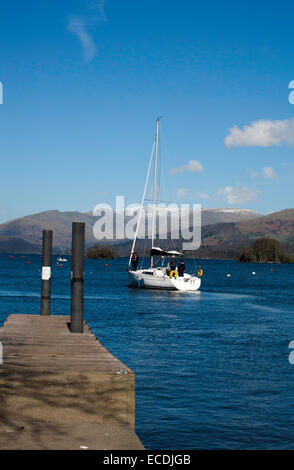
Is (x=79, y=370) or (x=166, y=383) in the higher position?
(x=79, y=370)

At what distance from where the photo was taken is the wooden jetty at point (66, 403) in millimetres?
6578

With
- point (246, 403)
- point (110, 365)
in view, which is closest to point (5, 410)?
point (110, 365)

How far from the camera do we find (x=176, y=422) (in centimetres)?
1177

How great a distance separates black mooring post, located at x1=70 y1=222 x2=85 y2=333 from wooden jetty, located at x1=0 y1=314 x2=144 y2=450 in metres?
3.27

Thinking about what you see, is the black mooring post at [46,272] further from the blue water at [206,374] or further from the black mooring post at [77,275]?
the black mooring post at [77,275]

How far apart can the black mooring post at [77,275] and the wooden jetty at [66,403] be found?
3.27 metres

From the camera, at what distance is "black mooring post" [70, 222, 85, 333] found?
42.1 ft

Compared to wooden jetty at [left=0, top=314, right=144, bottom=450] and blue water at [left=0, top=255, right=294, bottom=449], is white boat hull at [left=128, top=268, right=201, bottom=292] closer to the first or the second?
blue water at [left=0, top=255, right=294, bottom=449]

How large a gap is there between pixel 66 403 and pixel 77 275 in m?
5.36

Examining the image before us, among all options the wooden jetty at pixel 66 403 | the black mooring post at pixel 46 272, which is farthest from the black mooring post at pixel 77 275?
the black mooring post at pixel 46 272

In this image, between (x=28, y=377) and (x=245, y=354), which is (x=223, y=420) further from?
(x=245, y=354)

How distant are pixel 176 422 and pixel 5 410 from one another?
5131mm

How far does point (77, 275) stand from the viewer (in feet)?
42.2

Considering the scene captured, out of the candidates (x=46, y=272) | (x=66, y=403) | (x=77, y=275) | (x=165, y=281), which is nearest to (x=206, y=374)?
(x=46, y=272)
